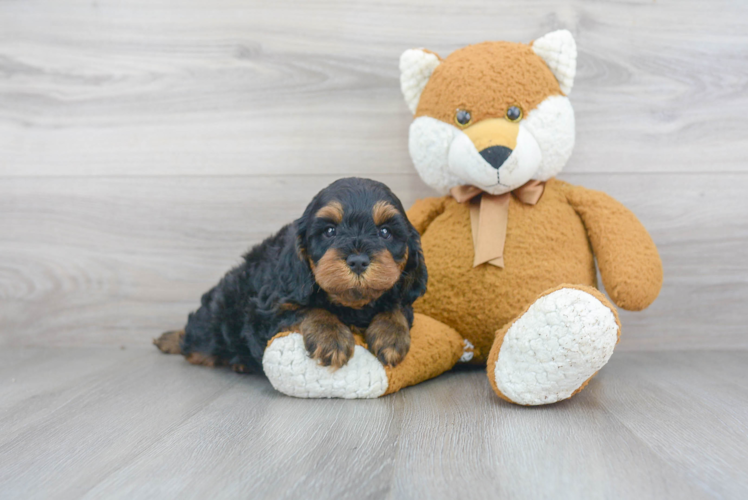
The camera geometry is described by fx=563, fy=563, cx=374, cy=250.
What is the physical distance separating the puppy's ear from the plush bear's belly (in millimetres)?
207

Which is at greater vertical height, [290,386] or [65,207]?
[65,207]

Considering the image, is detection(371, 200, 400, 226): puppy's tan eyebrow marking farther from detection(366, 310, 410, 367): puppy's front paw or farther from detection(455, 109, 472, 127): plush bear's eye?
detection(455, 109, 472, 127): plush bear's eye

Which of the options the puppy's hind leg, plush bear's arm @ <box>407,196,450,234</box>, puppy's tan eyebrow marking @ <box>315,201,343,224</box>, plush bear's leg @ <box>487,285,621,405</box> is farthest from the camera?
the puppy's hind leg

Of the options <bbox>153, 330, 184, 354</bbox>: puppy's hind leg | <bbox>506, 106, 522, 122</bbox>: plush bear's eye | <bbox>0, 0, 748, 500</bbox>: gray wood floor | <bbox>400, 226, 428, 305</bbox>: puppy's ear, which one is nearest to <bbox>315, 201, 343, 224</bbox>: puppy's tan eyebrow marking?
<bbox>400, 226, 428, 305</bbox>: puppy's ear

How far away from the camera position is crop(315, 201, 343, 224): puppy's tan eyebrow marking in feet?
4.37

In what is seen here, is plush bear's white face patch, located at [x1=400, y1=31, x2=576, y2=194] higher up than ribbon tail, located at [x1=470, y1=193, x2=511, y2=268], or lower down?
higher up

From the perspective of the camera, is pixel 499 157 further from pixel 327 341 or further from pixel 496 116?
pixel 327 341

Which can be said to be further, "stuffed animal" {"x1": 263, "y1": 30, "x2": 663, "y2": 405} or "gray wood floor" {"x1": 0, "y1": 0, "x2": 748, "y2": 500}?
"gray wood floor" {"x1": 0, "y1": 0, "x2": 748, "y2": 500}

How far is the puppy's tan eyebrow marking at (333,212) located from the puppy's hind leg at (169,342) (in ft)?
3.07

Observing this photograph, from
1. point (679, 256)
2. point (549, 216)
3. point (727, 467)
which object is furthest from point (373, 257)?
point (679, 256)

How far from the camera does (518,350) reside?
4.23 ft

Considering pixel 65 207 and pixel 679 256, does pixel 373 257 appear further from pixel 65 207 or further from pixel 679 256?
pixel 65 207

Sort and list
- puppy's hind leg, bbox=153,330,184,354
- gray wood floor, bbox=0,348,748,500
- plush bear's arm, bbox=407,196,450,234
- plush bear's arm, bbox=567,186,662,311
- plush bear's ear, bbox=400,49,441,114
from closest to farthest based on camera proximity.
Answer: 1. gray wood floor, bbox=0,348,748,500
2. plush bear's arm, bbox=567,186,662,311
3. plush bear's ear, bbox=400,49,441,114
4. plush bear's arm, bbox=407,196,450,234
5. puppy's hind leg, bbox=153,330,184,354

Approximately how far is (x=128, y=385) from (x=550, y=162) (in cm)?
138
